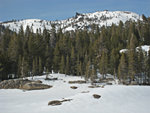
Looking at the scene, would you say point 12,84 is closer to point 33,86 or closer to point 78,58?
point 33,86

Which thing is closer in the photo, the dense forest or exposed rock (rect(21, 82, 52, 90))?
exposed rock (rect(21, 82, 52, 90))

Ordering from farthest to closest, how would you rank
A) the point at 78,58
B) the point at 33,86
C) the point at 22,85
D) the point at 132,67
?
the point at 78,58, the point at 132,67, the point at 22,85, the point at 33,86

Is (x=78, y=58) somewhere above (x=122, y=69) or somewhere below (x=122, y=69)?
above

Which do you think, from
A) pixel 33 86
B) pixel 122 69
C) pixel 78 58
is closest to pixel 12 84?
pixel 33 86

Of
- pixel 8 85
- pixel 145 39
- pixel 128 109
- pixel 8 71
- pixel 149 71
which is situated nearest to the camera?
pixel 128 109

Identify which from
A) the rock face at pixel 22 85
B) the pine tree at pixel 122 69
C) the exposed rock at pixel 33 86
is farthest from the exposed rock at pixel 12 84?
the pine tree at pixel 122 69

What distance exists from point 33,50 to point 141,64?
41.1 metres

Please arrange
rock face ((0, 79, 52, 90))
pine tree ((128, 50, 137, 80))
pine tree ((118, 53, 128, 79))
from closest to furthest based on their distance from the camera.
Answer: rock face ((0, 79, 52, 90))
pine tree ((128, 50, 137, 80))
pine tree ((118, 53, 128, 79))

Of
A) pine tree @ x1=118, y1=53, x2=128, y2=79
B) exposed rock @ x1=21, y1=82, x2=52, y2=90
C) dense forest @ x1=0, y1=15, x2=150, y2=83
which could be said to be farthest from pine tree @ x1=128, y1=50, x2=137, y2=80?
exposed rock @ x1=21, y1=82, x2=52, y2=90

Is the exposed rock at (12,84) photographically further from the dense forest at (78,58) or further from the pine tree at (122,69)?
the pine tree at (122,69)

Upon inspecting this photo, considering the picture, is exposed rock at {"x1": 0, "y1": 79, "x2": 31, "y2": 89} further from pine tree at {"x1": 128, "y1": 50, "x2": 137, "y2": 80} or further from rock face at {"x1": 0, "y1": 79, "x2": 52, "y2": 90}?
pine tree at {"x1": 128, "y1": 50, "x2": 137, "y2": 80}

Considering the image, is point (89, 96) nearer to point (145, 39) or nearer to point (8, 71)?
point (8, 71)

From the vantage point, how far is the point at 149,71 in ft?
167

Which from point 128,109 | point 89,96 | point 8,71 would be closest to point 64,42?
point 8,71
